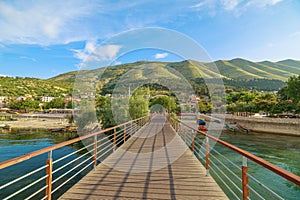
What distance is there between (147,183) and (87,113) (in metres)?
20.0

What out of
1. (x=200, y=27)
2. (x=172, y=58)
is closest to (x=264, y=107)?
(x=200, y=27)

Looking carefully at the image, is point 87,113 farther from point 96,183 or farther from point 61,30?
point 96,183

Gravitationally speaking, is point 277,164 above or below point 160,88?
below

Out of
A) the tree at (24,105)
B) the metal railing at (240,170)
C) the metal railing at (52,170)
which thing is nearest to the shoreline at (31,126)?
the metal railing at (52,170)

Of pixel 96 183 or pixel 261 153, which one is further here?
pixel 261 153

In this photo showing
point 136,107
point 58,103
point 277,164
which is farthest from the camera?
point 58,103

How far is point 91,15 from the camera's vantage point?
10203 millimetres

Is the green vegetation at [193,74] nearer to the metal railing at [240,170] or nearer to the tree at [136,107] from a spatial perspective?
the tree at [136,107]

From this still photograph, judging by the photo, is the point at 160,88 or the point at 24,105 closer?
the point at 160,88

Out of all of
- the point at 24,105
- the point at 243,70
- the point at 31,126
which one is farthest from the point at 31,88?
the point at 243,70

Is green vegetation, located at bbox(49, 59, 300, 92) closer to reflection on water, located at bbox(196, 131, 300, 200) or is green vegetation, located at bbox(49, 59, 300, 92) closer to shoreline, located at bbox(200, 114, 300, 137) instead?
reflection on water, located at bbox(196, 131, 300, 200)

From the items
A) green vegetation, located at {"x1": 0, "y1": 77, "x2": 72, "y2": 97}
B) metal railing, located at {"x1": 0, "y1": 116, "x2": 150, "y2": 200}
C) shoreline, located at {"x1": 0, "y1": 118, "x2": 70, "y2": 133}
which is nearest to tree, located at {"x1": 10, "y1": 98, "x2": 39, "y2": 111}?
green vegetation, located at {"x1": 0, "y1": 77, "x2": 72, "y2": 97}

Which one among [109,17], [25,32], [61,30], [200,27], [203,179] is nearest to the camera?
[203,179]

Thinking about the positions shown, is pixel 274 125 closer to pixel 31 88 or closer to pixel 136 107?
pixel 136 107
